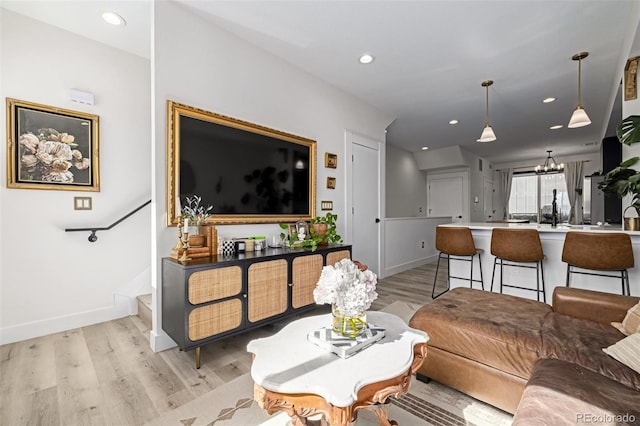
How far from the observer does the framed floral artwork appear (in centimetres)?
234

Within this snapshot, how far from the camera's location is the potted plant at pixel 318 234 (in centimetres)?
292

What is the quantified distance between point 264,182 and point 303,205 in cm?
60

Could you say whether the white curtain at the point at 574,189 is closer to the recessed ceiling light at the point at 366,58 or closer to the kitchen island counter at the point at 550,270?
the kitchen island counter at the point at 550,270

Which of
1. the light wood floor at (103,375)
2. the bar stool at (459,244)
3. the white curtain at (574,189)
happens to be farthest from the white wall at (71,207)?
the white curtain at (574,189)

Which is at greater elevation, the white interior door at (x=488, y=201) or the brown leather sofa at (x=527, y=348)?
the white interior door at (x=488, y=201)

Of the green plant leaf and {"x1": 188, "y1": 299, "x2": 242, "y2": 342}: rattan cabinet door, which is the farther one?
the green plant leaf

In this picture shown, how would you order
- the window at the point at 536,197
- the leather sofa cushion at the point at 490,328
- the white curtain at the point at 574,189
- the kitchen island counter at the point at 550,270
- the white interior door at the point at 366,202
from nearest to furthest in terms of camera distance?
the leather sofa cushion at the point at 490,328 → the kitchen island counter at the point at 550,270 → the white interior door at the point at 366,202 → the white curtain at the point at 574,189 → the window at the point at 536,197

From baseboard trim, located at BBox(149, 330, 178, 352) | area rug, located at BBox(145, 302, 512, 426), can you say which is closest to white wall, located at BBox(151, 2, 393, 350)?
baseboard trim, located at BBox(149, 330, 178, 352)

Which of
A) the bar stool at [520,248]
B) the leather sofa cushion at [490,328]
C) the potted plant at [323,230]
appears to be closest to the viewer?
the leather sofa cushion at [490,328]

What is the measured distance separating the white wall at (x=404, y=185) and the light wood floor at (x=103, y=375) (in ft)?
17.0

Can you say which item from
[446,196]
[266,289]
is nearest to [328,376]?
[266,289]

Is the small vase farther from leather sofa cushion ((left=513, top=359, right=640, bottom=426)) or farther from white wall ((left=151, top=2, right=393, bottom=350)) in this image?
white wall ((left=151, top=2, right=393, bottom=350))

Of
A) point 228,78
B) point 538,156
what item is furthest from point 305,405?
point 538,156

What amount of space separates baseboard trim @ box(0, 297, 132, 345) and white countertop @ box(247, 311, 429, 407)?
243 cm
